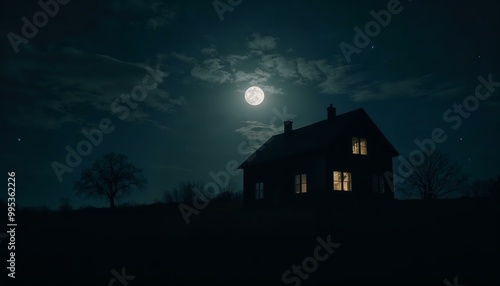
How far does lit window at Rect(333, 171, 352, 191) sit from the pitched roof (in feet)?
8.38

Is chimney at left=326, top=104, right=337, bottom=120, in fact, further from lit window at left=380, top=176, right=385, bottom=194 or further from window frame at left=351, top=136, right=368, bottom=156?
lit window at left=380, top=176, right=385, bottom=194

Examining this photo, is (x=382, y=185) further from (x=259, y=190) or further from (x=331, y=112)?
(x=259, y=190)

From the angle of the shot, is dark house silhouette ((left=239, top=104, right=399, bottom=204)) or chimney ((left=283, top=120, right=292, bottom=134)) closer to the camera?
dark house silhouette ((left=239, top=104, right=399, bottom=204))

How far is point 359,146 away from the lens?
29.4m

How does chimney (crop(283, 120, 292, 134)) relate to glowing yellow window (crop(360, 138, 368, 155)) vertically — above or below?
above

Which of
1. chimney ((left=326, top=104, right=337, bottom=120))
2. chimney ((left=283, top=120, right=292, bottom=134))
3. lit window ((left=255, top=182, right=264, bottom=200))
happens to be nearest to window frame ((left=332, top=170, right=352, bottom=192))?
chimney ((left=326, top=104, right=337, bottom=120))

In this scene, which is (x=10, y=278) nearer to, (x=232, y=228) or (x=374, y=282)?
(x=232, y=228)

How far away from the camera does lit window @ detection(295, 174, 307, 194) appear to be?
29344mm

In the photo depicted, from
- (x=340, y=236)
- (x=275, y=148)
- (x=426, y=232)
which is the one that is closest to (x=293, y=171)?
(x=275, y=148)

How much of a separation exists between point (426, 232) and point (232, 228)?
11.8 metres

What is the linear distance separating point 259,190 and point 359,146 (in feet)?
32.8

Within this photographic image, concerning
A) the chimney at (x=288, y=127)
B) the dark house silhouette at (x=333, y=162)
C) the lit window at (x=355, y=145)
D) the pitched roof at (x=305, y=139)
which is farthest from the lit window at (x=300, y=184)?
the chimney at (x=288, y=127)

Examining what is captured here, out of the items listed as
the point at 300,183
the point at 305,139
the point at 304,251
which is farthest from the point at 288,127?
the point at 304,251

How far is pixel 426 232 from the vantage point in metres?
18.2
